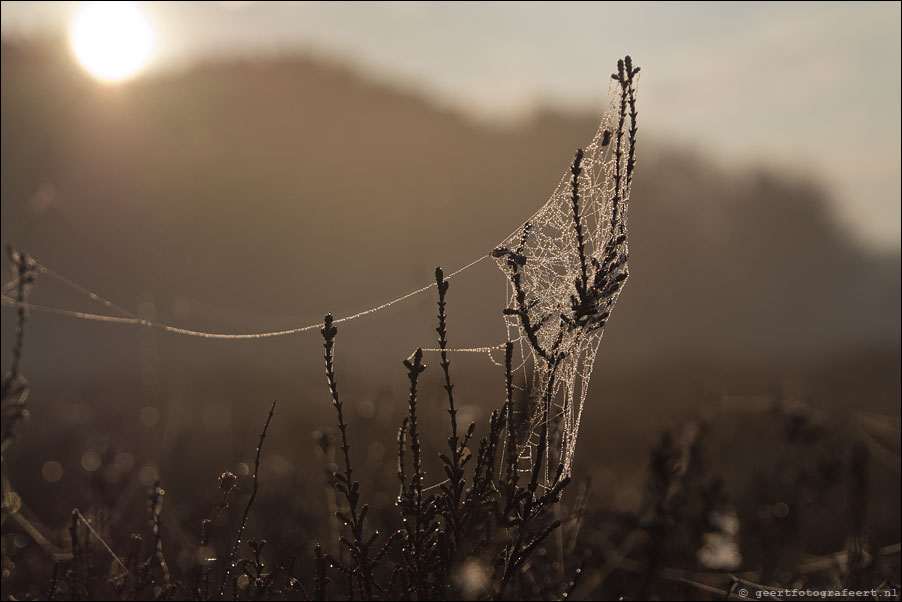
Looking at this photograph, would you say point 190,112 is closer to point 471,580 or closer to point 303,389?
point 303,389

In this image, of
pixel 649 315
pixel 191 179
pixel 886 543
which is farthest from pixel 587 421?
pixel 191 179

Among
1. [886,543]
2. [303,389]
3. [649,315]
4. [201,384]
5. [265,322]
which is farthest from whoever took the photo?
[649,315]

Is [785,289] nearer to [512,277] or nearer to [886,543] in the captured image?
[886,543]

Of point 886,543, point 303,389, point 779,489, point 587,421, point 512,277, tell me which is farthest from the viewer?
point 303,389

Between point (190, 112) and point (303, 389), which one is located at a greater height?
point (190, 112)

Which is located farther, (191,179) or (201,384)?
(191,179)

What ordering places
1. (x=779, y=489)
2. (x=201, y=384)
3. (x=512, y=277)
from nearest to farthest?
(x=512, y=277), (x=779, y=489), (x=201, y=384)

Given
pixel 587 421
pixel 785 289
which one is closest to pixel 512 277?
pixel 587 421

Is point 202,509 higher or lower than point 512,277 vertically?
lower

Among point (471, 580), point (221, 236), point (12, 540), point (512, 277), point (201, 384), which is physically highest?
point (221, 236)
